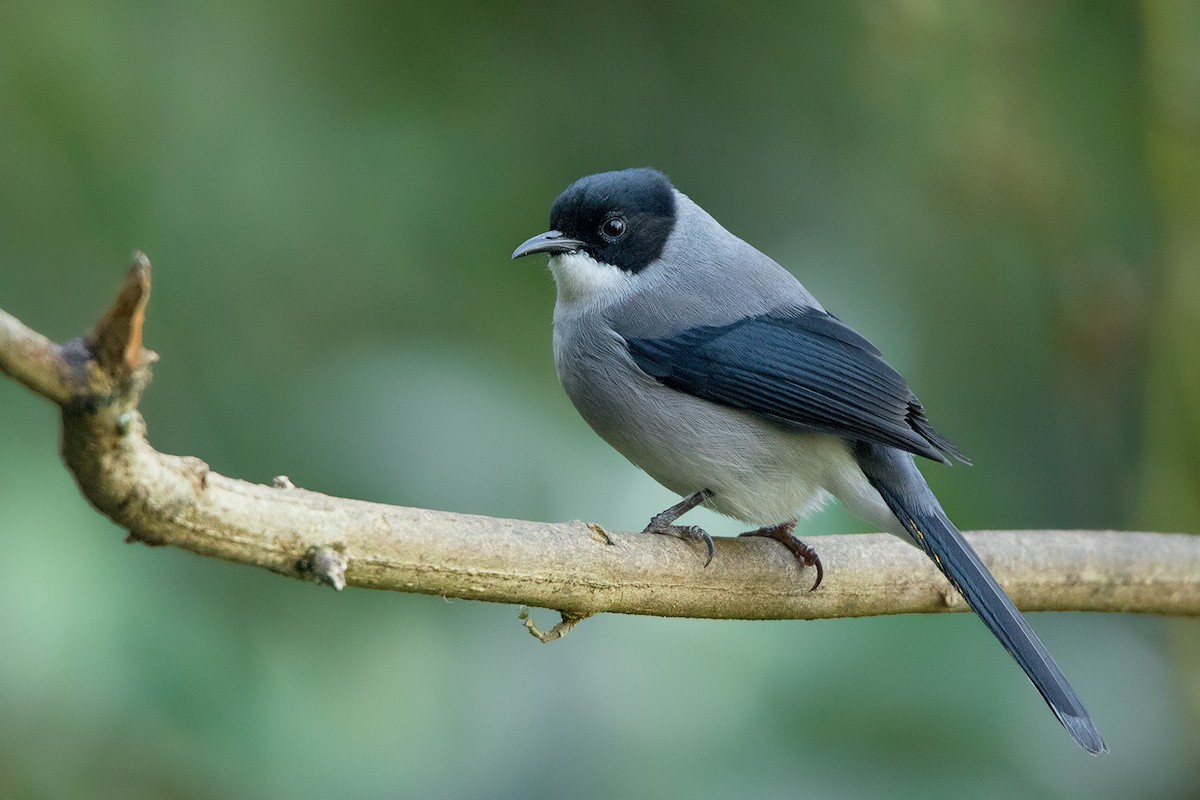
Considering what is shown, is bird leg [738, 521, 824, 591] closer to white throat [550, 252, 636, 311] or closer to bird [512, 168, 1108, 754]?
bird [512, 168, 1108, 754]

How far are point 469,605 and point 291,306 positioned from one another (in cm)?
139

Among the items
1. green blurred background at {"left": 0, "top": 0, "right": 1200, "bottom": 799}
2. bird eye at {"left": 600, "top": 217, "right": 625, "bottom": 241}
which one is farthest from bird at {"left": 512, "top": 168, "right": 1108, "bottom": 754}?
green blurred background at {"left": 0, "top": 0, "right": 1200, "bottom": 799}

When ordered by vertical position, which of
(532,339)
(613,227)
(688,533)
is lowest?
(688,533)

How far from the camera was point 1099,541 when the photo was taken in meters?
3.83

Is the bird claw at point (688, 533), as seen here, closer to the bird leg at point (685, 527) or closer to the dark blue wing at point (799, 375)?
the bird leg at point (685, 527)

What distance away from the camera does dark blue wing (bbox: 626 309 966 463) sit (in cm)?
335

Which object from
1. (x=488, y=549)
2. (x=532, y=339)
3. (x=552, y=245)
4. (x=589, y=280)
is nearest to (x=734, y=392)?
(x=589, y=280)

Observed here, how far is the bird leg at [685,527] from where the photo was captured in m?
3.26

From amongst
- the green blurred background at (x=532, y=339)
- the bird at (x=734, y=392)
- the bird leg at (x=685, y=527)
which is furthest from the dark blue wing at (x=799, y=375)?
the green blurred background at (x=532, y=339)

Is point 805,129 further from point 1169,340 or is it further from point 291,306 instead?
point 291,306

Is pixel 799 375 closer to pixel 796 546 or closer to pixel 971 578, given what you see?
pixel 796 546

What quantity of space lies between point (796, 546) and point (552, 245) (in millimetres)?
1163

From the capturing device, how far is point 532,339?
487cm

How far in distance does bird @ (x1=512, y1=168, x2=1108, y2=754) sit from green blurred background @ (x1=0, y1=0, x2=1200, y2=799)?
23.5 inches
